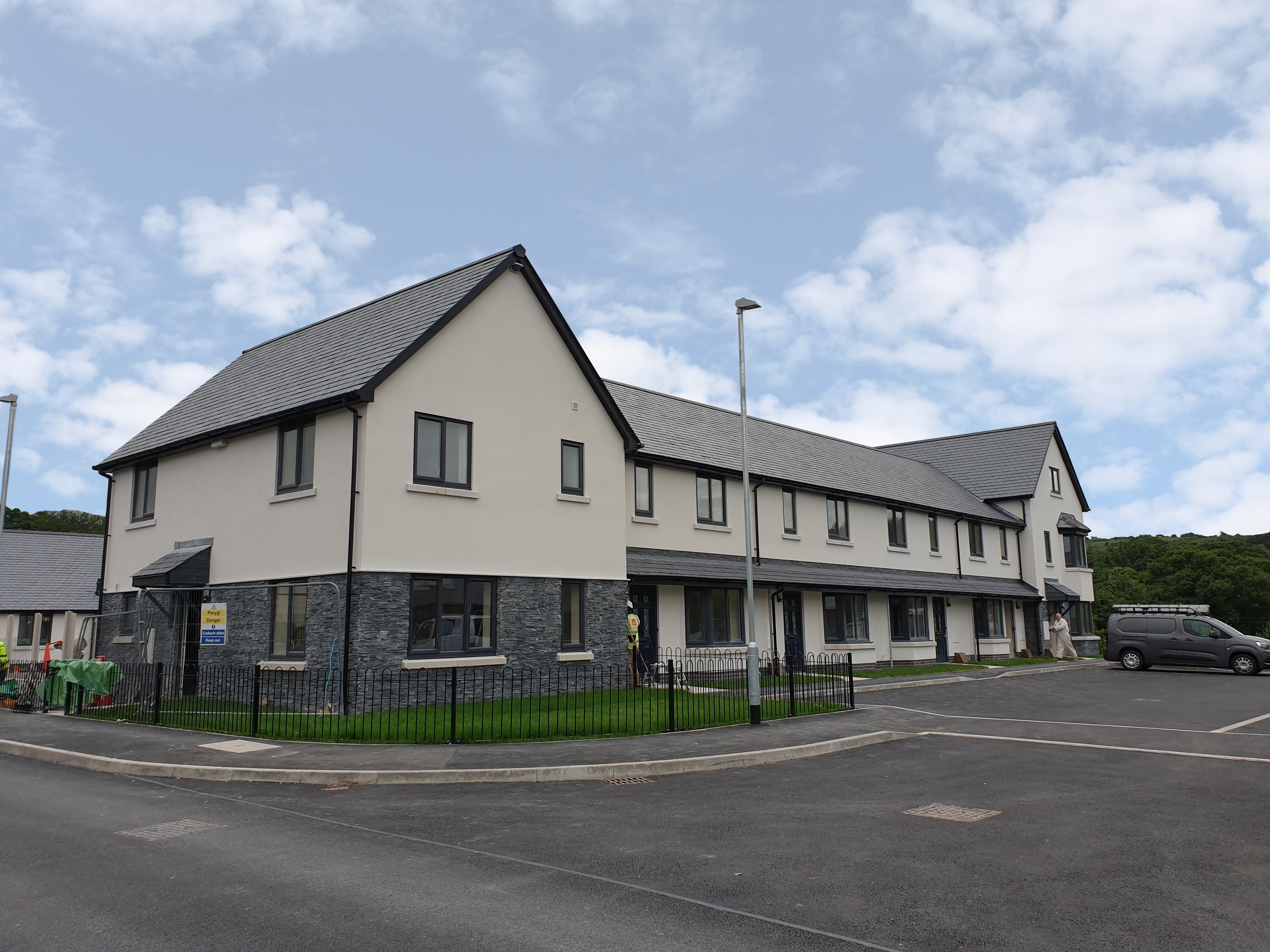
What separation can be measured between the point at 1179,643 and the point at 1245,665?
2.09m

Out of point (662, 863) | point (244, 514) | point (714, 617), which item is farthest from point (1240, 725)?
point (244, 514)

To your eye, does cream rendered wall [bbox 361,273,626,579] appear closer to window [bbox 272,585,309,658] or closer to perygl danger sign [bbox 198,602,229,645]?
window [bbox 272,585,309,658]

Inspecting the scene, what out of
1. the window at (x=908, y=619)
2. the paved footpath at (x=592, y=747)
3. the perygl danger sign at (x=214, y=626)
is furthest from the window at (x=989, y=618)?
the perygl danger sign at (x=214, y=626)

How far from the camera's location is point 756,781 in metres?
11.9

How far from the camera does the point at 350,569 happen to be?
17938 millimetres

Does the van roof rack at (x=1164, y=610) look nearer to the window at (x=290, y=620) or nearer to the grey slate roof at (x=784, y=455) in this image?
the grey slate roof at (x=784, y=455)

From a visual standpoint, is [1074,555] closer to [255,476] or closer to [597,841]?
[255,476]

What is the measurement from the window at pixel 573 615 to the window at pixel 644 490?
186 inches

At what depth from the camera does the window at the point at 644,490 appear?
26844 millimetres

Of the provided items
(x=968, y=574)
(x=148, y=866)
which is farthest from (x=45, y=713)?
(x=968, y=574)

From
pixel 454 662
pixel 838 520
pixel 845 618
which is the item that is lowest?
Answer: pixel 454 662

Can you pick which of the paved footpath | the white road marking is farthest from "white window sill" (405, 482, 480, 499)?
the white road marking

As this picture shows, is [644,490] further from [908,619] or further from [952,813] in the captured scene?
[952,813]

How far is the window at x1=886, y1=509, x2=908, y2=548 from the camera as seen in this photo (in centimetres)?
3806
